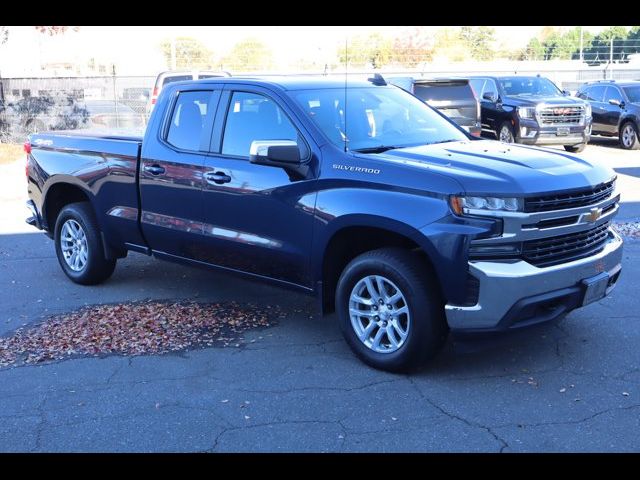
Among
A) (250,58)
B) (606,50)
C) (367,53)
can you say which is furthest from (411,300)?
(606,50)

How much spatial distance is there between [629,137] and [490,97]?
4247mm

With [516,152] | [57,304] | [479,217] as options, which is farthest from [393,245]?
[57,304]

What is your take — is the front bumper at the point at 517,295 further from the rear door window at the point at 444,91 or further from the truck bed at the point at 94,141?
the rear door window at the point at 444,91

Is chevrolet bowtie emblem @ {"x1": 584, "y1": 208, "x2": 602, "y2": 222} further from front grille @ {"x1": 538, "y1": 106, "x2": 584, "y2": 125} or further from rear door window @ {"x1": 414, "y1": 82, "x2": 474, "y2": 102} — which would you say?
front grille @ {"x1": 538, "y1": 106, "x2": 584, "y2": 125}

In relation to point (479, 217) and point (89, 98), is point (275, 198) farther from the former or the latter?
point (89, 98)

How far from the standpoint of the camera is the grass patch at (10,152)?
62.9ft

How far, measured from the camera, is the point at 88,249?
712cm

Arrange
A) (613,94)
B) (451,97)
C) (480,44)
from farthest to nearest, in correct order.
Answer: (480,44) → (613,94) → (451,97)

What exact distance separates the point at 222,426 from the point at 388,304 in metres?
1.34

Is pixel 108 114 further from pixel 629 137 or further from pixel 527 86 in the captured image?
pixel 629 137

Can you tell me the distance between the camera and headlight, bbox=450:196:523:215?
4.39 m

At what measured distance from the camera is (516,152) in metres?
5.27

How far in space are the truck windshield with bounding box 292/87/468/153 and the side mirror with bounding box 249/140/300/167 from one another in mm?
292

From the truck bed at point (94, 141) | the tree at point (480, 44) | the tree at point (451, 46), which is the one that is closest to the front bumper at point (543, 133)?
the truck bed at point (94, 141)
